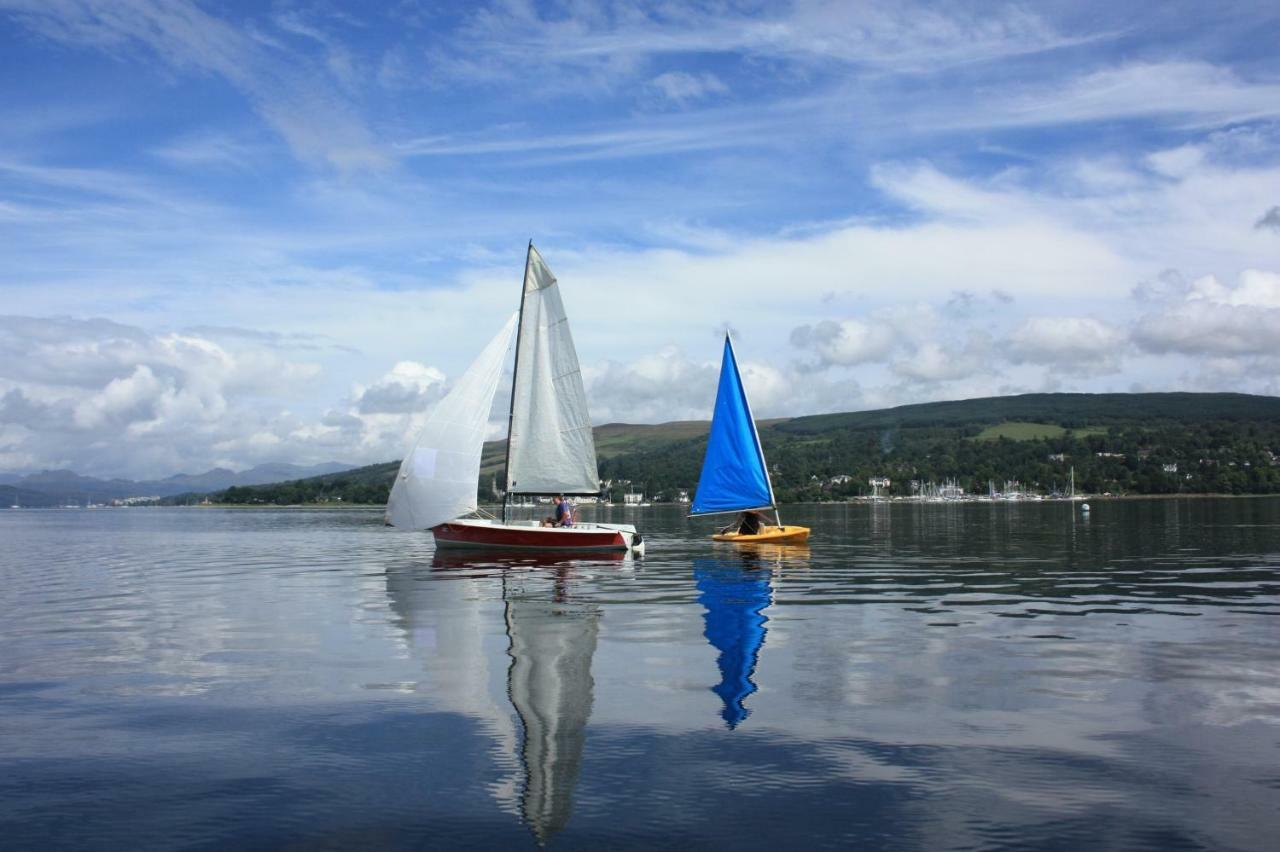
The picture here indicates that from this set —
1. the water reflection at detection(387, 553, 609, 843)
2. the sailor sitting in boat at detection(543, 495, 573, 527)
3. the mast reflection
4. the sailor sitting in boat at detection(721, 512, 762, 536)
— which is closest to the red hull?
the sailor sitting in boat at detection(543, 495, 573, 527)

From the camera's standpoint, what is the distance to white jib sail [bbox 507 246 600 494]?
52.7 metres

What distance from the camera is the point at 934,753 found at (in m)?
13.6

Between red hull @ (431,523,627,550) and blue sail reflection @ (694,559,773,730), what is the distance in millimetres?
6270

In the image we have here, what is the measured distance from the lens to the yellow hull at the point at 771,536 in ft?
196

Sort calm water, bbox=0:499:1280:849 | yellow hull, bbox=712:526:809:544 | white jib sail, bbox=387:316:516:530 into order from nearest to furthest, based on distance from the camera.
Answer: calm water, bbox=0:499:1280:849, white jib sail, bbox=387:316:516:530, yellow hull, bbox=712:526:809:544

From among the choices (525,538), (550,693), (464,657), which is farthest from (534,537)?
(550,693)

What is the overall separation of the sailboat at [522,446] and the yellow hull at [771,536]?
9.22 m

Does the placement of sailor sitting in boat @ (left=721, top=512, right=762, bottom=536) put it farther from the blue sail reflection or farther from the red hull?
the blue sail reflection

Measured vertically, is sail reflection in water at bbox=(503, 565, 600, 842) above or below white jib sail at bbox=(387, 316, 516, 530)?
below

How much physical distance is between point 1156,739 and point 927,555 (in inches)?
1573

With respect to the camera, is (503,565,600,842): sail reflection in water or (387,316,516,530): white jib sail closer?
(503,565,600,842): sail reflection in water

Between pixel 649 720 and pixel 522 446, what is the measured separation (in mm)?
37847

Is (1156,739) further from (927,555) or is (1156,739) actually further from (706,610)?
(927,555)

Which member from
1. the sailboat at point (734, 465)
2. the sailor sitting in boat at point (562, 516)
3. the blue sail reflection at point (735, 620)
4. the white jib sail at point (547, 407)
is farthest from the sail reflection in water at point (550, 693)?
the sailboat at point (734, 465)
